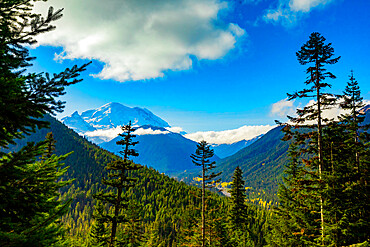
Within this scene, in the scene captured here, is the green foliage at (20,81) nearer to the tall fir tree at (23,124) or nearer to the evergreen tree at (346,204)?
the tall fir tree at (23,124)

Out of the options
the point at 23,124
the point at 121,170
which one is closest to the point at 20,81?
the point at 23,124

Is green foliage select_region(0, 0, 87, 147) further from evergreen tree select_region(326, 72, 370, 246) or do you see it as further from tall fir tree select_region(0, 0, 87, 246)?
evergreen tree select_region(326, 72, 370, 246)

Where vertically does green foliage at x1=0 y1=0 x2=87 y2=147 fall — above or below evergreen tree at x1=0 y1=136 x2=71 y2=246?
above

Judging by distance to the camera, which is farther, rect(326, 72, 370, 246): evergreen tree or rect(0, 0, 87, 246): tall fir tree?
rect(326, 72, 370, 246): evergreen tree

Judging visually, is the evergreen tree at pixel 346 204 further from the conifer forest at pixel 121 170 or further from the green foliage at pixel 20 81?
the green foliage at pixel 20 81

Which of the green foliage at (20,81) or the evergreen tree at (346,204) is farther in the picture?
the evergreen tree at (346,204)

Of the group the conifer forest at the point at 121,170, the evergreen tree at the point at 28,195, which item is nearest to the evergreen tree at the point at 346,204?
the conifer forest at the point at 121,170

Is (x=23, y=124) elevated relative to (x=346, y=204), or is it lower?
elevated

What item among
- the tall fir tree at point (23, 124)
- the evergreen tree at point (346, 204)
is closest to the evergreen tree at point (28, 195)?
the tall fir tree at point (23, 124)

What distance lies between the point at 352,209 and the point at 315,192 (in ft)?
9.34

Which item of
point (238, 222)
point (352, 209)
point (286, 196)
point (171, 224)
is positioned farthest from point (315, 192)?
point (171, 224)

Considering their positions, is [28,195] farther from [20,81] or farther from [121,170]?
[121,170]

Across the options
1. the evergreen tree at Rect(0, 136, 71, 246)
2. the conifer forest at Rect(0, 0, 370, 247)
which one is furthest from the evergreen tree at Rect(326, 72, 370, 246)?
the evergreen tree at Rect(0, 136, 71, 246)

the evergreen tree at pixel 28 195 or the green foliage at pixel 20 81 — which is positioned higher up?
the green foliage at pixel 20 81
